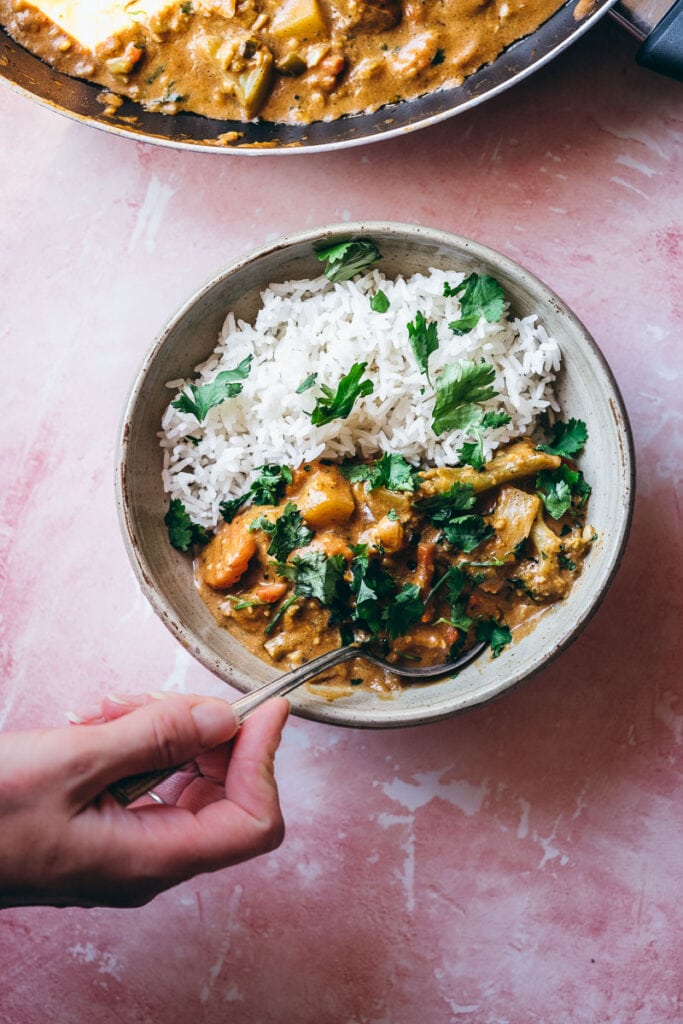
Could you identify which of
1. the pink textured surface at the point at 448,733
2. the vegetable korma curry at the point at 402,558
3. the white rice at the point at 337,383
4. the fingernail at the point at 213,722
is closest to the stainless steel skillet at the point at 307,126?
the pink textured surface at the point at 448,733

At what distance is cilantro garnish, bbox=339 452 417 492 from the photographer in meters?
1.95

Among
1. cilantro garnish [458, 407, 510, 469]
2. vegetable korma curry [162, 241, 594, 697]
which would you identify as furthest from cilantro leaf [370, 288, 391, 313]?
cilantro garnish [458, 407, 510, 469]

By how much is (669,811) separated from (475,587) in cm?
78

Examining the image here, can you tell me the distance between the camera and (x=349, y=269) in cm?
207

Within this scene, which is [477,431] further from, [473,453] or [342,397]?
[342,397]

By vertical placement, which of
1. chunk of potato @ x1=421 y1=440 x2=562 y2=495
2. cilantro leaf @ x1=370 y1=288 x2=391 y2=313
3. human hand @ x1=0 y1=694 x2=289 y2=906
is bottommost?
human hand @ x1=0 y1=694 x2=289 y2=906

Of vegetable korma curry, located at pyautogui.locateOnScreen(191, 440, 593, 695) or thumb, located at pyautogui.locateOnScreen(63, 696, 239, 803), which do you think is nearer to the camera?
thumb, located at pyautogui.locateOnScreen(63, 696, 239, 803)

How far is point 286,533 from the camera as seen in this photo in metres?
1.93

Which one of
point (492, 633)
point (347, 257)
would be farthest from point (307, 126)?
point (492, 633)

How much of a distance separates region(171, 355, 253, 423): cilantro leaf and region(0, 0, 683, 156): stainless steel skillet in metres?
0.51

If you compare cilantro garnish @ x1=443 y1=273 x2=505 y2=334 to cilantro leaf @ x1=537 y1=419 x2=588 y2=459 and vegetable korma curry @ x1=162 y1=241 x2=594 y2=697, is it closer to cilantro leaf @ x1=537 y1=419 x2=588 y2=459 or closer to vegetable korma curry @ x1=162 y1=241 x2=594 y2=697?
vegetable korma curry @ x1=162 y1=241 x2=594 y2=697

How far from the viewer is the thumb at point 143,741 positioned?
61.7 inches

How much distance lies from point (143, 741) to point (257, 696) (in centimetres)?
31

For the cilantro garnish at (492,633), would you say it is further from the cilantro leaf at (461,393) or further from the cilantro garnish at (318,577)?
the cilantro leaf at (461,393)
